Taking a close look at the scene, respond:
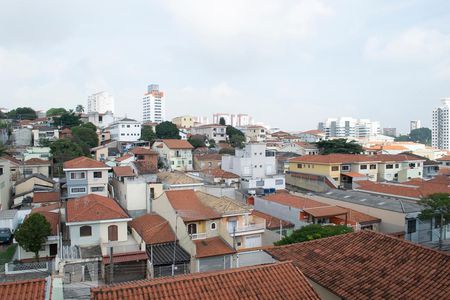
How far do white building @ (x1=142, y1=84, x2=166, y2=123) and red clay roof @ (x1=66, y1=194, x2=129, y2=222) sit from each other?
305ft

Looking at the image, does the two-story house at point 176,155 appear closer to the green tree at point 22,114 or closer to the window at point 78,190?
the window at point 78,190

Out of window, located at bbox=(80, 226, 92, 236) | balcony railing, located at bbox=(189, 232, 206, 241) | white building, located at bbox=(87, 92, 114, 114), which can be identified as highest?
white building, located at bbox=(87, 92, 114, 114)

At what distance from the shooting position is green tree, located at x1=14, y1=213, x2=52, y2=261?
16.5 meters

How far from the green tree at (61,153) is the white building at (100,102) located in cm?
7824

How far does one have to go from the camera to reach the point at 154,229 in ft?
59.7

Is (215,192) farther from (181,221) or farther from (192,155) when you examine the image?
(192,155)

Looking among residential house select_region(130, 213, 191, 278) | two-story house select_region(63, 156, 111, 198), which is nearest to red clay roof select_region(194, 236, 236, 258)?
residential house select_region(130, 213, 191, 278)

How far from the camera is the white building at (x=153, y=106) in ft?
365

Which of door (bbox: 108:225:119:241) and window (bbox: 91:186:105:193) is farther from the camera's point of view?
window (bbox: 91:186:105:193)

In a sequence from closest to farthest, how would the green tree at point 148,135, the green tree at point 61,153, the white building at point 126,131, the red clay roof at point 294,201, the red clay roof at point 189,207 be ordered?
the red clay roof at point 189,207, the red clay roof at point 294,201, the green tree at point 61,153, the green tree at point 148,135, the white building at point 126,131

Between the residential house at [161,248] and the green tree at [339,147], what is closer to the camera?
the residential house at [161,248]

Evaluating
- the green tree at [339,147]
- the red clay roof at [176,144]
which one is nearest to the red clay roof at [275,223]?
the red clay roof at [176,144]

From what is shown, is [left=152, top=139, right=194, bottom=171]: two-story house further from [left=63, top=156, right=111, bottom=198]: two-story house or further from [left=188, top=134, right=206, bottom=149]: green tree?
[left=63, top=156, right=111, bottom=198]: two-story house

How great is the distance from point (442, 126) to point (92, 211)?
104649 mm
